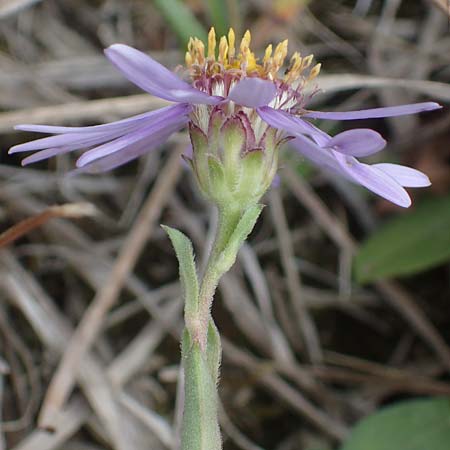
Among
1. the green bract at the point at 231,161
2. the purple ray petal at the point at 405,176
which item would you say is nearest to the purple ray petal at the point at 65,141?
the green bract at the point at 231,161

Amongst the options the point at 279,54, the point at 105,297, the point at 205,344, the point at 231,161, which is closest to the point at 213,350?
→ the point at 205,344

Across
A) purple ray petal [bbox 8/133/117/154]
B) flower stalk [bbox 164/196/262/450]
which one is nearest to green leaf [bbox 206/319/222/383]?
flower stalk [bbox 164/196/262/450]

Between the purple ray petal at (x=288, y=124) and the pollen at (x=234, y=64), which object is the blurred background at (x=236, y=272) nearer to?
the pollen at (x=234, y=64)

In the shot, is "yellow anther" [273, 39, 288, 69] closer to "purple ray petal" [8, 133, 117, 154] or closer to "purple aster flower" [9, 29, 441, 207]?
"purple aster flower" [9, 29, 441, 207]

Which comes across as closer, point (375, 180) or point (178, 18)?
point (375, 180)

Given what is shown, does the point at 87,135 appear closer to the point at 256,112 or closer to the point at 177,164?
the point at 256,112

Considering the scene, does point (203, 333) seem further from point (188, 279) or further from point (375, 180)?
point (375, 180)

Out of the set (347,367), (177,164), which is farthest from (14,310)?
(347,367)
